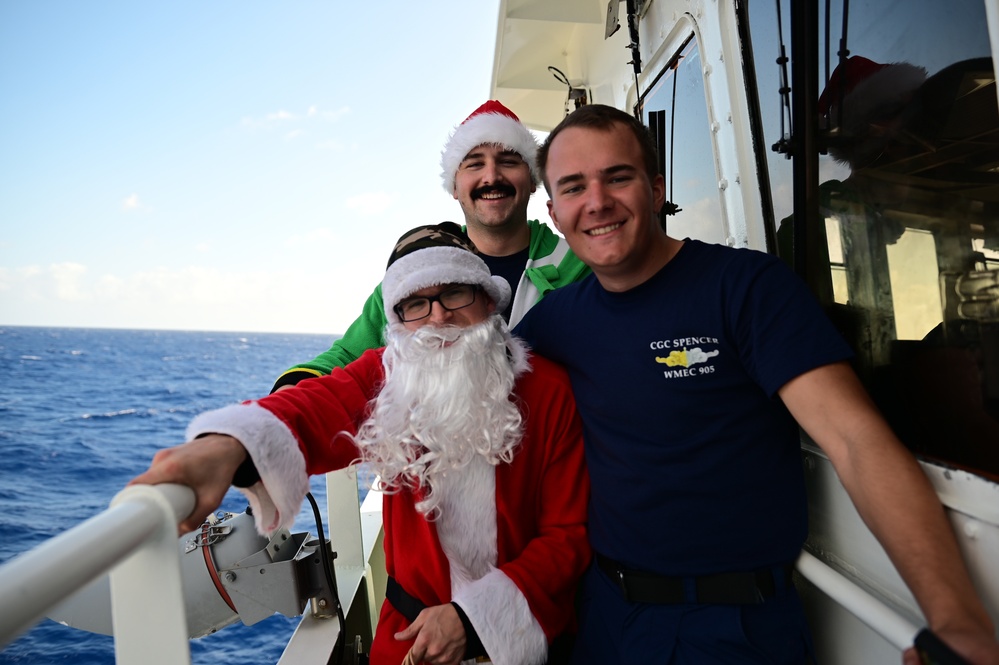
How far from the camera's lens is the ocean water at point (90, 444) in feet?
33.4

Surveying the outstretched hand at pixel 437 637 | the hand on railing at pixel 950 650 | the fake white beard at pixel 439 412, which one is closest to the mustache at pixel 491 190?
the fake white beard at pixel 439 412

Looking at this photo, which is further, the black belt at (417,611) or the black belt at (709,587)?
the black belt at (417,611)

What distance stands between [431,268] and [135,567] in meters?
1.10

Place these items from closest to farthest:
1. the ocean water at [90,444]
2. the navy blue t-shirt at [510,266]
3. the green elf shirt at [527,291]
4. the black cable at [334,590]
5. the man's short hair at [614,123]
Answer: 1. the man's short hair at [614,123]
2. the black cable at [334,590]
3. the green elf shirt at [527,291]
4. the navy blue t-shirt at [510,266]
5. the ocean water at [90,444]

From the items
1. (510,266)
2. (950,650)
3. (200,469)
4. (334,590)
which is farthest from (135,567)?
(510,266)

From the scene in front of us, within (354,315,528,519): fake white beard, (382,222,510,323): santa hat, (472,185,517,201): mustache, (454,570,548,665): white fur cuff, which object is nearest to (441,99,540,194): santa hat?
(472,185,517,201): mustache

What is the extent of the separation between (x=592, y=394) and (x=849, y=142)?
0.92 metres

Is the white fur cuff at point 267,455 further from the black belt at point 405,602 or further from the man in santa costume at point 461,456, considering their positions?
the black belt at point 405,602

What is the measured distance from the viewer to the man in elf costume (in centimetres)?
242

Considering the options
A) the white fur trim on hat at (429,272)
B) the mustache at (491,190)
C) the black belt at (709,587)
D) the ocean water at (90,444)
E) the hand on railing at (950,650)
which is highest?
the mustache at (491,190)

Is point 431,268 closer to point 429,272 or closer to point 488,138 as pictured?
point 429,272

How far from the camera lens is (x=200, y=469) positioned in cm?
119

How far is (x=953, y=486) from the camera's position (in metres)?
1.22

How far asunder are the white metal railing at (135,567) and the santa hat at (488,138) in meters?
2.06
